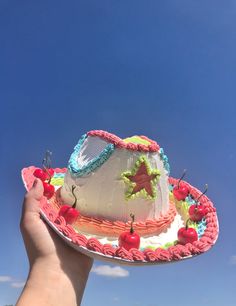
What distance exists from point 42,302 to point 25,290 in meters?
0.25

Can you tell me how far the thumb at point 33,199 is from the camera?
5.40 m

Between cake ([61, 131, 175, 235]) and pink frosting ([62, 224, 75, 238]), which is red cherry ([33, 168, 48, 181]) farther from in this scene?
pink frosting ([62, 224, 75, 238])

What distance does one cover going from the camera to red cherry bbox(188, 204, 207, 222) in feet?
21.3

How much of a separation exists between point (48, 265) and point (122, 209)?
1.27m

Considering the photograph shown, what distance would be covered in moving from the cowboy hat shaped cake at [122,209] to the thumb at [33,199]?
10 cm

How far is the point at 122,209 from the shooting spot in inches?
229

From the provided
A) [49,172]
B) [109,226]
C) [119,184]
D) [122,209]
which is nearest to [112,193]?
[119,184]

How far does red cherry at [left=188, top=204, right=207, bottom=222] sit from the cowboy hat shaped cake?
0.01 metres

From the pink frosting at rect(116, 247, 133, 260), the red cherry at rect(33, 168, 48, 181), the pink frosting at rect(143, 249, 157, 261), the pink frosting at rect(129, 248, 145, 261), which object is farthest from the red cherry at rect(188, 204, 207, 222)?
the red cherry at rect(33, 168, 48, 181)

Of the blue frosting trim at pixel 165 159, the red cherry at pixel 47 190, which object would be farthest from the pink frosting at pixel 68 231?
the blue frosting trim at pixel 165 159

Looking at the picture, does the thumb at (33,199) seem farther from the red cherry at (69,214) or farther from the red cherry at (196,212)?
the red cherry at (196,212)

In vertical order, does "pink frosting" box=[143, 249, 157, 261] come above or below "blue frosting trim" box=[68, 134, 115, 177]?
below

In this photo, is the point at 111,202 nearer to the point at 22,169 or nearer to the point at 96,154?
the point at 96,154

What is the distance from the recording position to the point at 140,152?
5871 mm
